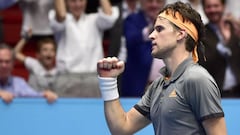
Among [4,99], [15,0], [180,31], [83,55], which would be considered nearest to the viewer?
[180,31]

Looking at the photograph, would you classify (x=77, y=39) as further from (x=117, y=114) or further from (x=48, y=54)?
(x=117, y=114)

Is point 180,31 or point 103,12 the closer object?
point 180,31

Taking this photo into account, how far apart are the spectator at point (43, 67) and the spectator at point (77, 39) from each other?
119 millimetres

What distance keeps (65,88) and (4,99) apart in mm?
717

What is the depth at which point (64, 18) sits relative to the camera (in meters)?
5.59

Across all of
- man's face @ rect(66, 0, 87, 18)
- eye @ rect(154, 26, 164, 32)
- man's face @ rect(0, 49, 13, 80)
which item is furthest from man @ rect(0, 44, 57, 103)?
eye @ rect(154, 26, 164, 32)

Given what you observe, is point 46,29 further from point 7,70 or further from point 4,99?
point 4,99

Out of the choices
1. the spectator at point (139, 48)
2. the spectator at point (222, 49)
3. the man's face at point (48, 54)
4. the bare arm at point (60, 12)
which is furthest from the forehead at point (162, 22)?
the man's face at point (48, 54)

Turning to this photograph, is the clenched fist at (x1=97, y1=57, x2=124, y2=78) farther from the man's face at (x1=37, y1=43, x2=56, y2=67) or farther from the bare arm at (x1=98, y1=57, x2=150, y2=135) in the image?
Answer: the man's face at (x1=37, y1=43, x2=56, y2=67)

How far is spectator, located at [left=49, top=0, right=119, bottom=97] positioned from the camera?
18.0ft

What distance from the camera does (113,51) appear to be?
18.4 ft

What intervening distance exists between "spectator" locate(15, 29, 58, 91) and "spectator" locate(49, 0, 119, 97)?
0.12 meters

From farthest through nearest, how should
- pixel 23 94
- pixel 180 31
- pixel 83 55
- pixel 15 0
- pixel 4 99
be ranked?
pixel 15 0 < pixel 83 55 < pixel 23 94 < pixel 4 99 < pixel 180 31

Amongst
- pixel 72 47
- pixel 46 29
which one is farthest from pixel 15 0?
pixel 72 47
